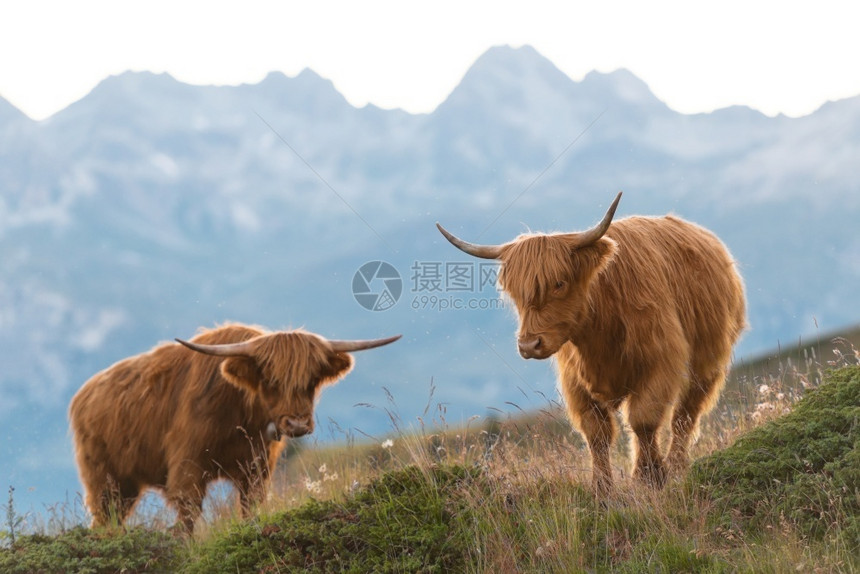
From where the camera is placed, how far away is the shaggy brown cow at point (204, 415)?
313 inches

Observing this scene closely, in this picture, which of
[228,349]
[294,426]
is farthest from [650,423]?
[228,349]

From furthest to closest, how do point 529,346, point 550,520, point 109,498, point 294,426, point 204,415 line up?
1. point 109,498
2. point 204,415
3. point 294,426
4. point 529,346
5. point 550,520

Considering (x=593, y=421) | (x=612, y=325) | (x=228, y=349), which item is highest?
(x=228, y=349)

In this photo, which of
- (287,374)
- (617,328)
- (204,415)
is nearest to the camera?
(617,328)

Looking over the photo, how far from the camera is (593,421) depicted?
6934 mm

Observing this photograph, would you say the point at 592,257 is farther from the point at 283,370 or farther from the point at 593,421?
the point at 283,370

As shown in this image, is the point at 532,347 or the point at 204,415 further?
the point at 204,415

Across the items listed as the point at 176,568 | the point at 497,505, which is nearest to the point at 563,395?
the point at 497,505

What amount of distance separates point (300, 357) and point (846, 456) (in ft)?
15.1

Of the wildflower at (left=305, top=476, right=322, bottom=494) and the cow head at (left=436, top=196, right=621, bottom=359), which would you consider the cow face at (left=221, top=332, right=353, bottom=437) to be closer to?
the wildflower at (left=305, top=476, right=322, bottom=494)

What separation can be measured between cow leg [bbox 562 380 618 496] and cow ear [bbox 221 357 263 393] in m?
2.76

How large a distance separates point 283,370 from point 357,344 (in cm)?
99

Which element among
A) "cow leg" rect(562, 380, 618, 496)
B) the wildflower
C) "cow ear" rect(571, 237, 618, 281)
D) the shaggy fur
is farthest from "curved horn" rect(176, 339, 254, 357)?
"cow ear" rect(571, 237, 618, 281)

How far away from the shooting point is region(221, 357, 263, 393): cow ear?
8070mm
